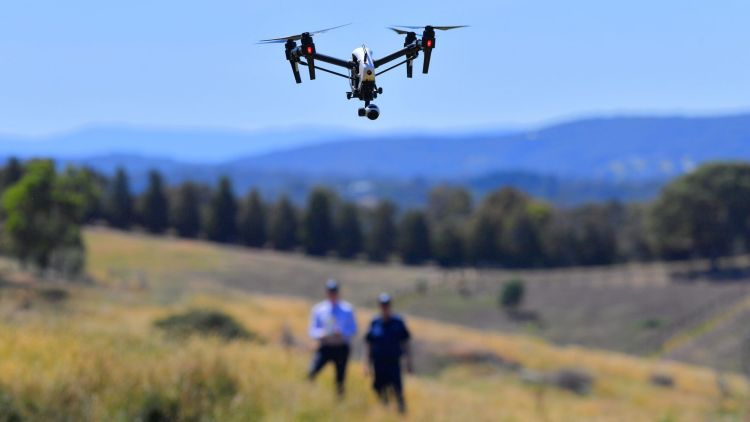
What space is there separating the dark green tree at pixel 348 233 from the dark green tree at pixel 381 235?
5.44 feet

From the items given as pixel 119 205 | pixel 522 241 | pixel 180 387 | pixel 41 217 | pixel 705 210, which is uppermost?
pixel 119 205

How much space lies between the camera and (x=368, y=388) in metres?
14.4

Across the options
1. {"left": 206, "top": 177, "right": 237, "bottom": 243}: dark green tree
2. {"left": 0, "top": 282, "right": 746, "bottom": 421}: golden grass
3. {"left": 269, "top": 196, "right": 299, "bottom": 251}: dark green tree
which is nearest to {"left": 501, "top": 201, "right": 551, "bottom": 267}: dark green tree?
{"left": 269, "top": 196, "right": 299, "bottom": 251}: dark green tree

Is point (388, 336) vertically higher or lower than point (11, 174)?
lower

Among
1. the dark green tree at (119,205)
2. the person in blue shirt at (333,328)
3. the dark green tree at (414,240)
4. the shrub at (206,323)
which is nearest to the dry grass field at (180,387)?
the person in blue shirt at (333,328)

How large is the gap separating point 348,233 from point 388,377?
10442 cm

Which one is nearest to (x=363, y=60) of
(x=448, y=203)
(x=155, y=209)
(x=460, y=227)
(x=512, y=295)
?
(x=512, y=295)

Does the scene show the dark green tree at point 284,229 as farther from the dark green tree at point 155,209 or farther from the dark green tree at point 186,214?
the dark green tree at point 155,209

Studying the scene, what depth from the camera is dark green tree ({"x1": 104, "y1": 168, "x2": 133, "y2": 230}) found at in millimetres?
116250

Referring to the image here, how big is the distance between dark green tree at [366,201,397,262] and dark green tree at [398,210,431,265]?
1945mm

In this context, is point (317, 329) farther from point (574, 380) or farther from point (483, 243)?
point (483, 243)

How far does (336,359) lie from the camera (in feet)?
43.5

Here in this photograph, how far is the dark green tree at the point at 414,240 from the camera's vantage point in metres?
116

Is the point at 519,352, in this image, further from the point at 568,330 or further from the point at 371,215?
the point at 371,215
